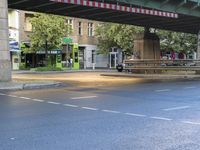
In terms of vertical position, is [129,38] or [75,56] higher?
[129,38]

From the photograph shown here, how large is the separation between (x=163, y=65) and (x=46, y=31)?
15481 mm

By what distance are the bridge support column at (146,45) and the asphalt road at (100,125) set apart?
25068 mm

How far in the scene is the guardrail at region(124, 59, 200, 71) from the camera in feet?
113

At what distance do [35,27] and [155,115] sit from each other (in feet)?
125

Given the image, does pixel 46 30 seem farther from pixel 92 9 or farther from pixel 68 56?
pixel 92 9

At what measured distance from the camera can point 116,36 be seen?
53.8 m

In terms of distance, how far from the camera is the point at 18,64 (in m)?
50.7

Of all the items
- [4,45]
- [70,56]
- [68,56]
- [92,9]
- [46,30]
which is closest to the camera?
[4,45]

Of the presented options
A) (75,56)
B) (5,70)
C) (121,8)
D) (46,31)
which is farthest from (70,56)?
(5,70)

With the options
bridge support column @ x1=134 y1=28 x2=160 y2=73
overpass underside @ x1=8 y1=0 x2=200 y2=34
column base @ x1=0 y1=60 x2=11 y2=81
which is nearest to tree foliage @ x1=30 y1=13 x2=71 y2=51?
bridge support column @ x1=134 y1=28 x2=160 y2=73

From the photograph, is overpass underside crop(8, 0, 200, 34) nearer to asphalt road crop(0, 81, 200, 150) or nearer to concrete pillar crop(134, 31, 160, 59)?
concrete pillar crop(134, 31, 160, 59)

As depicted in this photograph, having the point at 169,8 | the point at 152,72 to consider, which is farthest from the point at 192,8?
the point at 152,72

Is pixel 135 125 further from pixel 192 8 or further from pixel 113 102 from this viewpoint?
pixel 192 8

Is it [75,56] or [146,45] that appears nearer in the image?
[146,45]
